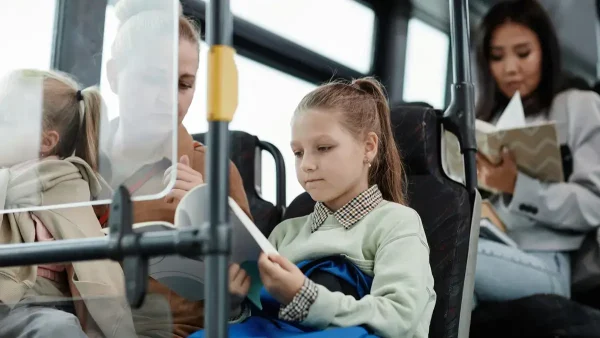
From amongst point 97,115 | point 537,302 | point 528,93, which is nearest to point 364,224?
point 97,115

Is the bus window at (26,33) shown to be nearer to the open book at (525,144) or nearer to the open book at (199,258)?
the open book at (199,258)

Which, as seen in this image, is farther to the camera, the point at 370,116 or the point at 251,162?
the point at 251,162

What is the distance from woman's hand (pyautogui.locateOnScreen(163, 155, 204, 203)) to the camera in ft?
3.51

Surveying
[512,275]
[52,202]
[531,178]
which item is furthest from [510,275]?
[52,202]

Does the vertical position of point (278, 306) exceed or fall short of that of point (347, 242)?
it falls short

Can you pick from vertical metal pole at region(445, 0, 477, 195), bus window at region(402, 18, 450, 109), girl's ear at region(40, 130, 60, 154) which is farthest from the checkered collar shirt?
bus window at region(402, 18, 450, 109)

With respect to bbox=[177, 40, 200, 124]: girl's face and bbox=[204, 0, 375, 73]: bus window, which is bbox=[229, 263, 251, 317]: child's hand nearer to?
bbox=[177, 40, 200, 124]: girl's face

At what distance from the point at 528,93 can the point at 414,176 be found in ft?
6.35

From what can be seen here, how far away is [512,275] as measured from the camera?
2.91 m

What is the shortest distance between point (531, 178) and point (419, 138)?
1.60 meters

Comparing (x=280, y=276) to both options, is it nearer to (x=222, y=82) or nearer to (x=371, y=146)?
(x=222, y=82)

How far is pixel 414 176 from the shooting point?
1.75 m

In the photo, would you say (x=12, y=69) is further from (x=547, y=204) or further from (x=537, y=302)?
(x=547, y=204)

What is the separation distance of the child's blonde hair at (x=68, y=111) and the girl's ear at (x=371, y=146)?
0.56 m
